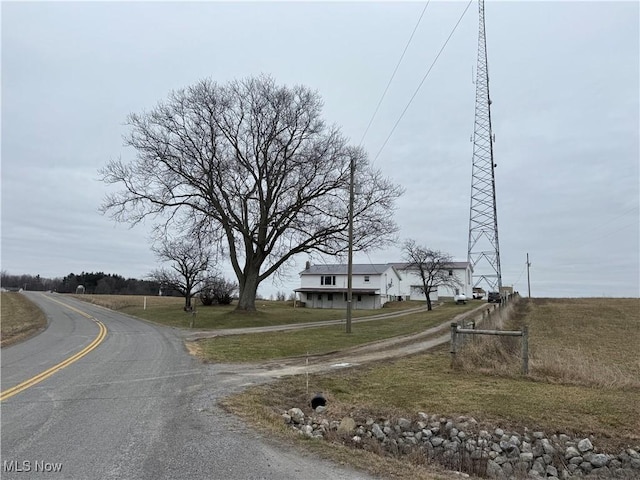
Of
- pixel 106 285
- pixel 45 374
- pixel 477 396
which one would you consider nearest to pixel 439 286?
pixel 477 396

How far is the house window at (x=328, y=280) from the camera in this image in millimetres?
67188

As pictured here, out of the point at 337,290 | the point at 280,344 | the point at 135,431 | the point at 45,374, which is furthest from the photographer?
the point at 337,290

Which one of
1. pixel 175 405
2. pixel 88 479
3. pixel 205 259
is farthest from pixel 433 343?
pixel 205 259

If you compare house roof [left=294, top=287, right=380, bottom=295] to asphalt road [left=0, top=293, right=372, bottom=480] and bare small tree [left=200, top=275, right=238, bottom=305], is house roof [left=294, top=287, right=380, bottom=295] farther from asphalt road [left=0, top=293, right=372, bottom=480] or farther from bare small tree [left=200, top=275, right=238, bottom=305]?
asphalt road [left=0, top=293, right=372, bottom=480]

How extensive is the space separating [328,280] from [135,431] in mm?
61073

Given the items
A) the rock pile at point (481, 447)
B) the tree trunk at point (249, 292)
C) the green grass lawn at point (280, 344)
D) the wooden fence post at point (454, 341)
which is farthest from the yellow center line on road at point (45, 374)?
the tree trunk at point (249, 292)

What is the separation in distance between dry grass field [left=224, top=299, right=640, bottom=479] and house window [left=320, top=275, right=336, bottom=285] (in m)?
52.6

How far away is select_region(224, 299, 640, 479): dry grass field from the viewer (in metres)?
7.51

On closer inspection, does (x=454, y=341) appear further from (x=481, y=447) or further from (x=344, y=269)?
(x=344, y=269)

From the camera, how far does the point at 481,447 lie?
755cm

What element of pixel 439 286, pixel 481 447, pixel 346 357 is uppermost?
pixel 439 286

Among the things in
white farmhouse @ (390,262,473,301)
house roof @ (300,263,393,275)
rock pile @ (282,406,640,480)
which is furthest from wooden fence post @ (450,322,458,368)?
white farmhouse @ (390,262,473,301)

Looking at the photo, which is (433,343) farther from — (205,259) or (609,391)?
(205,259)

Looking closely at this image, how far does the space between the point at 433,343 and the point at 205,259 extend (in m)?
34.7
